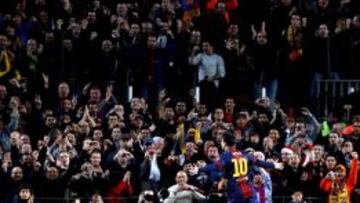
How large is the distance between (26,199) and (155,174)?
2568mm

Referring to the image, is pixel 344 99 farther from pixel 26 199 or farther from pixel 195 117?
pixel 26 199

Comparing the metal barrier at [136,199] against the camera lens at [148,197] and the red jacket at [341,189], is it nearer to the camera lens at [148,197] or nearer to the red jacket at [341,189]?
the red jacket at [341,189]

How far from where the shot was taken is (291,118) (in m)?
38.9

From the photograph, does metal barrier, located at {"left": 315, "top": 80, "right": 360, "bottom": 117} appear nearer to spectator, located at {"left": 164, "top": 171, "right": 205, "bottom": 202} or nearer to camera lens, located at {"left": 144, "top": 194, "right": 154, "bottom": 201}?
spectator, located at {"left": 164, "top": 171, "right": 205, "bottom": 202}

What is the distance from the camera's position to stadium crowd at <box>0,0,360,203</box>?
3622 cm

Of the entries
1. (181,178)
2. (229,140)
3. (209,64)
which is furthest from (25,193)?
(209,64)

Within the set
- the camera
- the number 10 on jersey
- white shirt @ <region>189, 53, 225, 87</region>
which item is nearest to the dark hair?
the number 10 on jersey

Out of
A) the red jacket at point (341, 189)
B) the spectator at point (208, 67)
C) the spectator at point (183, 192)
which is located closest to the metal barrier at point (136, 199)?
the red jacket at point (341, 189)

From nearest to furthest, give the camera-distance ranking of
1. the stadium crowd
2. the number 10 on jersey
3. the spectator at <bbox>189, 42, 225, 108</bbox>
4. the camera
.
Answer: the number 10 on jersey → the camera → the stadium crowd → the spectator at <bbox>189, 42, 225, 108</bbox>

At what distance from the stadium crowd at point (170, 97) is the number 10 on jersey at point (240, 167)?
0.72m

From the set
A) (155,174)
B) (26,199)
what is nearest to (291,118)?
(155,174)

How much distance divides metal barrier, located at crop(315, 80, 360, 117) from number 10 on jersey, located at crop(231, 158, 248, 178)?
21.7ft

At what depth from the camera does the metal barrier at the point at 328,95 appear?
135 feet

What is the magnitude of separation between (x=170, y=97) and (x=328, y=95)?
11.2ft
